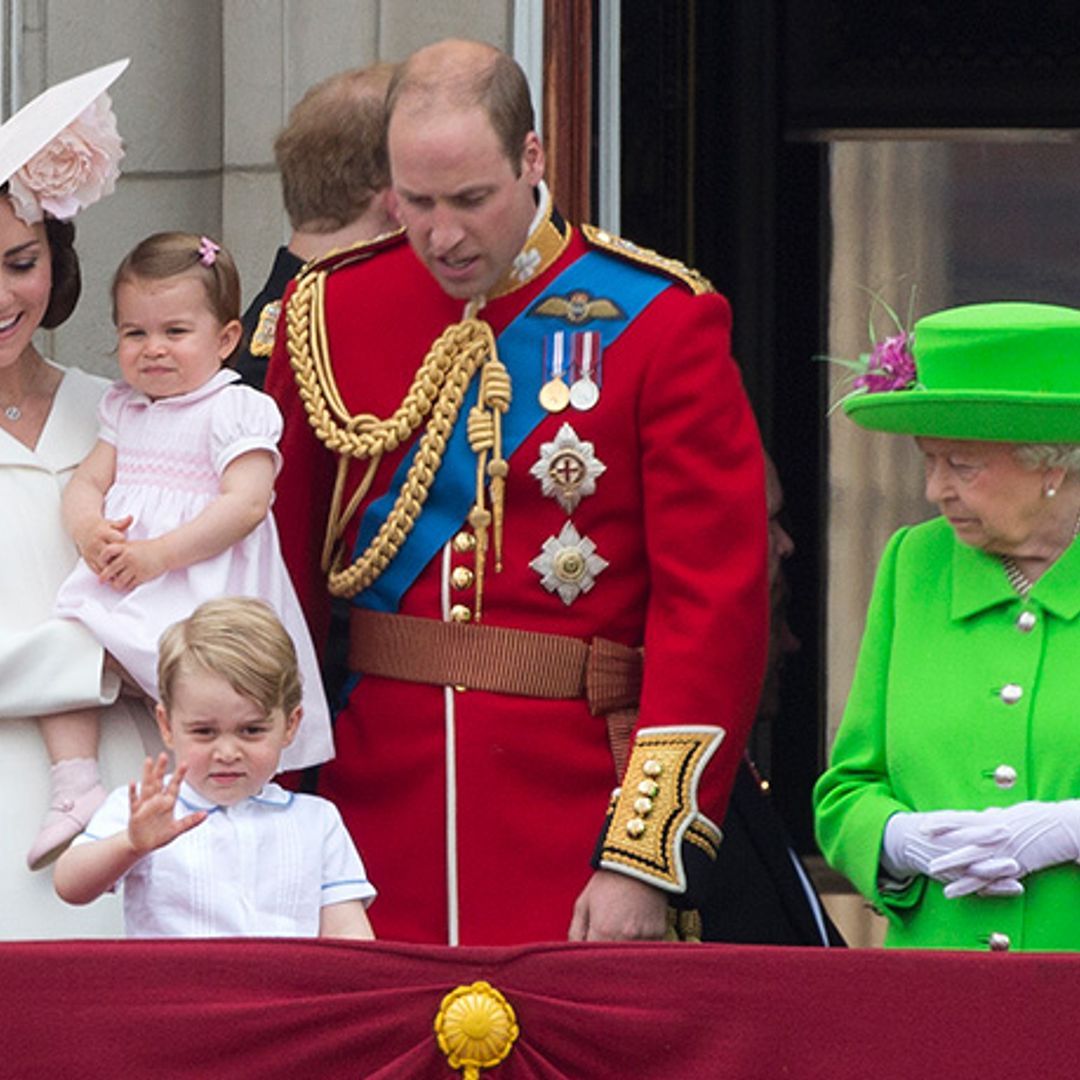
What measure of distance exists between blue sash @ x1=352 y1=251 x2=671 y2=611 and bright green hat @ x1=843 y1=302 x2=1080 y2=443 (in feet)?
1.36

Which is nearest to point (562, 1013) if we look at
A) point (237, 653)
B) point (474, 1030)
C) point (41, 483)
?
point (474, 1030)

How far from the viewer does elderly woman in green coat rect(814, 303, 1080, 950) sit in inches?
164

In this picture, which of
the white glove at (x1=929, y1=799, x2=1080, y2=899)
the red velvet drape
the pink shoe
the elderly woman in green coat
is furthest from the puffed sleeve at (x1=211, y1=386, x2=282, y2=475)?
the white glove at (x1=929, y1=799, x2=1080, y2=899)

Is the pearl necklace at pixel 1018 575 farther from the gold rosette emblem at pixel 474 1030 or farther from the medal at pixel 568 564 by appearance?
the gold rosette emblem at pixel 474 1030

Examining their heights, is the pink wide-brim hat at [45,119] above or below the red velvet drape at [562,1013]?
above

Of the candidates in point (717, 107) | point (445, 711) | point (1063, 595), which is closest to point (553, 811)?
point (445, 711)

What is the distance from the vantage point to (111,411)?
4.52 metres

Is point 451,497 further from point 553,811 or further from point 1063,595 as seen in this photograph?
point 1063,595

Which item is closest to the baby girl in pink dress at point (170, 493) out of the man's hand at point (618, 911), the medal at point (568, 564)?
the medal at point (568, 564)

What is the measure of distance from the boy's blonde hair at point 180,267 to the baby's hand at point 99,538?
11.9 inches

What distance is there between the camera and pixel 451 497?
4.53 metres

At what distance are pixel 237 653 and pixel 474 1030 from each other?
0.61 m

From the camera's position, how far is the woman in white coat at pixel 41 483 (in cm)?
430

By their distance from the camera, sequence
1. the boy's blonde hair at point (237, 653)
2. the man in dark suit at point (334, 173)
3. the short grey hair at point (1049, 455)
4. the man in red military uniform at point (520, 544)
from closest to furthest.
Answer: the boy's blonde hair at point (237, 653) < the short grey hair at point (1049, 455) < the man in red military uniform at point (520, 544) < the man in dark suit at point (334, 173)
